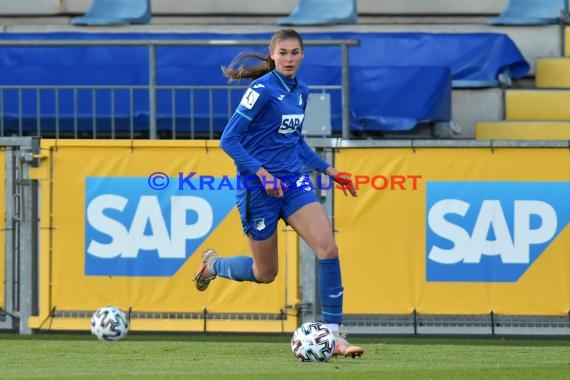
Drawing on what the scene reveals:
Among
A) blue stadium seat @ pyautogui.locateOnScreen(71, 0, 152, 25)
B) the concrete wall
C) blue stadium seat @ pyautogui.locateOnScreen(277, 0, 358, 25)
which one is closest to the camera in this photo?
blue stadium seat @ pyautogui.locateOnScreen(277, 0, 358, 25)

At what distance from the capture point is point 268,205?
979 centimetres

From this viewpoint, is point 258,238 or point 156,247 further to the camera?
point 156,247

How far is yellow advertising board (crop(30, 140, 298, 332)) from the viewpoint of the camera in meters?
12.3

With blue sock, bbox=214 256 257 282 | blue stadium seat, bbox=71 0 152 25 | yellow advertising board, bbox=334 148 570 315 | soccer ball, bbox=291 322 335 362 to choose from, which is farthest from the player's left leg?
blue stadium seat, bbox=71 0 152 25

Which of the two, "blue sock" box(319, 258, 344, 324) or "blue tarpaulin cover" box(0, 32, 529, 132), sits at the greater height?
"blue tarpaulin cover" box(0, 32, 529, 132)

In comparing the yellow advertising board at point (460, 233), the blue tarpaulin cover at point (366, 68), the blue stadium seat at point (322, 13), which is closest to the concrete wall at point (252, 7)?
the blue stadium seat at point (322, 13)

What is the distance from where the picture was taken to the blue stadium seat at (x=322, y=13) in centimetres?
1766

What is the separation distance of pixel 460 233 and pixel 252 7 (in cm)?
695

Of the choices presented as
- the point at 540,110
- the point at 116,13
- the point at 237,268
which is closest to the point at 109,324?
the point at 237,268

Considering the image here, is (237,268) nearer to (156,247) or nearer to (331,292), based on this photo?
(331,292)

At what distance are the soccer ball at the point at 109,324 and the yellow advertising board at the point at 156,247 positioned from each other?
76cm

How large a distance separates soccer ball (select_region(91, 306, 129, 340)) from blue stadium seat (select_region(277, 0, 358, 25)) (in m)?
6.87

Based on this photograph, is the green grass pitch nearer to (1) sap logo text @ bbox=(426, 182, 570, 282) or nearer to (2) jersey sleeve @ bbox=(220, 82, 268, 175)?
(1) sap logo text @ bbox=(426, 182, 570, 282)

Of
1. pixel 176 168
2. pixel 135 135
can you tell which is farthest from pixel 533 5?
pixel 176 168
